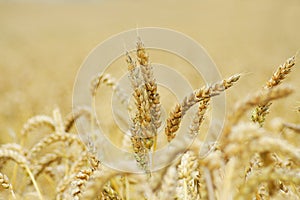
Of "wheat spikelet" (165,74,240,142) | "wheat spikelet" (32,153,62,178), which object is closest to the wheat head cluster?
"wheat spikelet" (165,74,240,142)

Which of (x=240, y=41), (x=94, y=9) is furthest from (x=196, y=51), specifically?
(x=94, y=9)

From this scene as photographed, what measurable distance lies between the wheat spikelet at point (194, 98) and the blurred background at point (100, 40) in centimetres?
9

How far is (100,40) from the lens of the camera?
18.3m

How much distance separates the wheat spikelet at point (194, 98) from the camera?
926mm

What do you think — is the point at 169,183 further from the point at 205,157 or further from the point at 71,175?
the point at 71,175

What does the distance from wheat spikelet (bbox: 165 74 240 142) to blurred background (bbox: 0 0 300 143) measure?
0.30ft

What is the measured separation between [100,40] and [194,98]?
1770 centimetres

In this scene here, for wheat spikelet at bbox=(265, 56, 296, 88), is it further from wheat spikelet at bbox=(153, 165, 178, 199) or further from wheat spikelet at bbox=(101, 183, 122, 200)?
wheat spikelet at bbox=(101, 183, 122, 200)

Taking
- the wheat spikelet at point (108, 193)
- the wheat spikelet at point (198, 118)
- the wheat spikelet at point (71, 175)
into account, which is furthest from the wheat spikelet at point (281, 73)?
the wheat spikelet at point (71, 175)

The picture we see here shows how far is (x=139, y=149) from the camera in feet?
3.31

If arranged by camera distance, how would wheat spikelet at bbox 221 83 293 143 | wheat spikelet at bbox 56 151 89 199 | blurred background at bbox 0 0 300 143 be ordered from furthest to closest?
blurred background at bbox 0 0 300 143
wheat spikelet at bbox 56 151 89 199
wheat spikelet at bbox 221 83 293 143

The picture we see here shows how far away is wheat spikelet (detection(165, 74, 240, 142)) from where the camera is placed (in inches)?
36.4

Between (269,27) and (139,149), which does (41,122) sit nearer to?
(139,149)

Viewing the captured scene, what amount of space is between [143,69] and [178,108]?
5.4 inches
